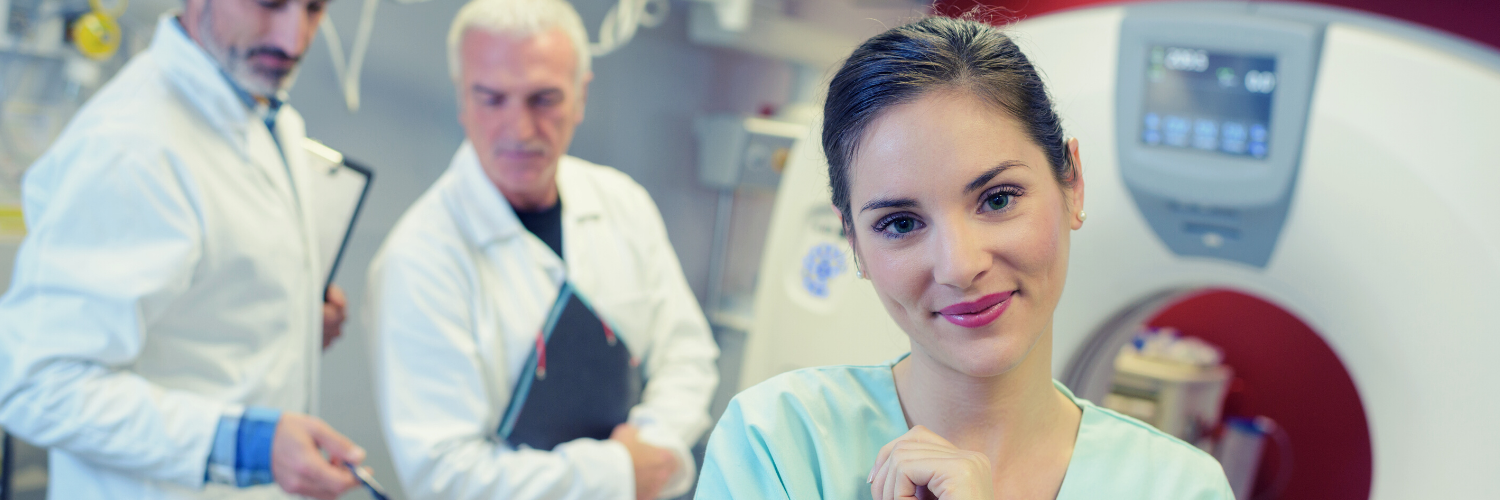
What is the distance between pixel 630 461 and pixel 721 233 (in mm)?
550

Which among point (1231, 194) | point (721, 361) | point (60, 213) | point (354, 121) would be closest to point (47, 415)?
point (60, 213)

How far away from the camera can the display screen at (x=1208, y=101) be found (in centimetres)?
140

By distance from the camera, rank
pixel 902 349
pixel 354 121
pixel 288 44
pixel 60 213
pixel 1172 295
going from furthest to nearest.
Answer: pixel 1172 295 → pixel 902 349 → pixel 354 121 → pixel 288 44 → pixel 60 213

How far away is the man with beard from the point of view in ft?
3.64

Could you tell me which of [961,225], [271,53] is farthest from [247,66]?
Answer: [961,225]

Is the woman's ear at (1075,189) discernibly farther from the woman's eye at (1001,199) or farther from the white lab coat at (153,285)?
the white lab coat at (153,285)

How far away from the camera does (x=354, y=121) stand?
1.36m

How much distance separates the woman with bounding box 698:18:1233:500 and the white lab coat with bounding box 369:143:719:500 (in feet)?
1.96

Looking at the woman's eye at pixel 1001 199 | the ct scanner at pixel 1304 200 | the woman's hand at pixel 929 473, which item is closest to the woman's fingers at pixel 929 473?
the woman's hand at pixel 929 473

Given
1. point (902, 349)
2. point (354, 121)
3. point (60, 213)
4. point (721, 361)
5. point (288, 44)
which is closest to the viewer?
point (60, 213)

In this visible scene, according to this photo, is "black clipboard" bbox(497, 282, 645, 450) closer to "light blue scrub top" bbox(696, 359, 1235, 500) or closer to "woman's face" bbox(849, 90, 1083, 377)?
"light blue scrub top" bbox(696, 359, 1235, 500)

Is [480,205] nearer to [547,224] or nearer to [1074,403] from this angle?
[547,224]

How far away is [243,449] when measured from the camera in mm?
1207

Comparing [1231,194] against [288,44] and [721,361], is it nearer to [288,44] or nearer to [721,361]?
[721,361]
